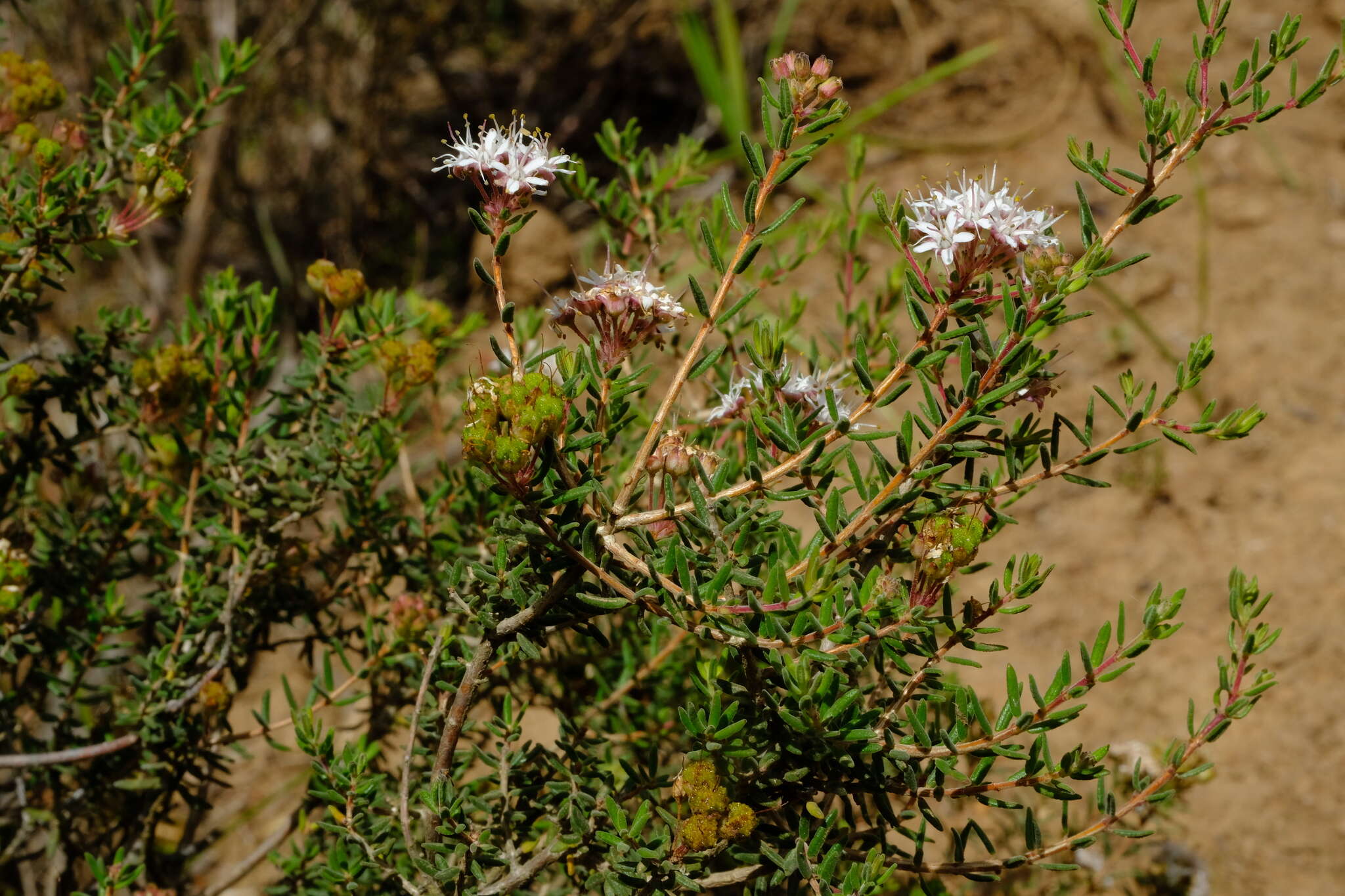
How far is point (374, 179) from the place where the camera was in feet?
16.4

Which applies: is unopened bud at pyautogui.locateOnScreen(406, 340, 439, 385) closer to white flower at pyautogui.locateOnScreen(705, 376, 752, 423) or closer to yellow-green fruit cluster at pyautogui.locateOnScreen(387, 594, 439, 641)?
yellow-green fruit cluster at pyautogui.locateOnScreen(387, 594, 439, 641)

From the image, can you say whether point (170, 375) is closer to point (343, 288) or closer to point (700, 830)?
point (343, 288)

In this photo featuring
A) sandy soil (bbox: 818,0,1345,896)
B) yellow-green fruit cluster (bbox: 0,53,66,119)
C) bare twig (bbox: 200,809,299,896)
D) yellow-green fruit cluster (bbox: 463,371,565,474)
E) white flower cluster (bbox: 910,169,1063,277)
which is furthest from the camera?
sandy soil (bbox: 818,0,1345,896)

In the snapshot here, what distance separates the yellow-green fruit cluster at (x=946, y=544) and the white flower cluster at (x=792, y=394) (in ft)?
0.54

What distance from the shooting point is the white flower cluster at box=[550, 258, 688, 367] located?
1.12 meters

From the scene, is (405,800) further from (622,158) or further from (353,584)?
(622,158)

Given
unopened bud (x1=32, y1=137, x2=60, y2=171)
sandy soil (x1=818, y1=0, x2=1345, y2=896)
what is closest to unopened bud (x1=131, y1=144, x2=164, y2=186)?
unopened bud (x1=32, y1=137, x2=60, y2=171)

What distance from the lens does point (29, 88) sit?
178 cm

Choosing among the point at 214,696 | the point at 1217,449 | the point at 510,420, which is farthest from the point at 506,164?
the point at 1217,449

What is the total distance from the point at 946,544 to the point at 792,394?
27 cm

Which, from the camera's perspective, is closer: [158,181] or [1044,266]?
[1044,266]

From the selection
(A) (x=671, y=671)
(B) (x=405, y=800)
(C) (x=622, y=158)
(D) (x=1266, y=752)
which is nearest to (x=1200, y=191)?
(D) (x=1266, y=752)

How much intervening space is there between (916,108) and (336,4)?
2.75 metres

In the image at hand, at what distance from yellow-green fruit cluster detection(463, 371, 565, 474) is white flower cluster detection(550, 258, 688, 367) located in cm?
14
